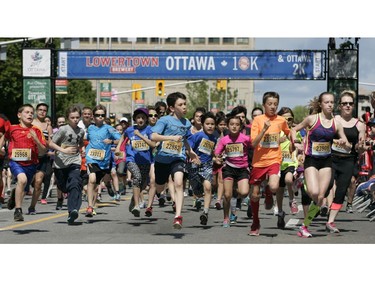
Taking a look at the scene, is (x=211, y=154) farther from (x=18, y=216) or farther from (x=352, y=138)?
(x=18, y=216)

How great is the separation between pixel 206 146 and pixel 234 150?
228cm

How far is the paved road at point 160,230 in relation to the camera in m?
10.6

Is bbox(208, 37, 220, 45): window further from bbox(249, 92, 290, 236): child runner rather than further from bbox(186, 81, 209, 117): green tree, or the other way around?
bbox(249, 92, 290, 236): child runner

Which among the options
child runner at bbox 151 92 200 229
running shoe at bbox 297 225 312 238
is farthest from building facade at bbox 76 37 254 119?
running shoe at bbox 297 225 312 238

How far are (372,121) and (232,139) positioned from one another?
→ 419 cm

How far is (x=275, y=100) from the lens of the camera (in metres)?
11.5

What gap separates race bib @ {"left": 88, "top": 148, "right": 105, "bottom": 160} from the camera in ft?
48.9

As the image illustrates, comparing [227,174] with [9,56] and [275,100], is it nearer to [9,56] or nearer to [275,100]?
[275,100]

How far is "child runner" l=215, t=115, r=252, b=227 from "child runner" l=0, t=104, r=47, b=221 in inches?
104

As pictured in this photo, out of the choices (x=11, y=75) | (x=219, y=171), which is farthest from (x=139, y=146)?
(x=11, y=75)

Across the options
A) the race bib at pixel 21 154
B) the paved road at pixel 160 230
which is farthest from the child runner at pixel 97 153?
the race bib at pixel 21 154

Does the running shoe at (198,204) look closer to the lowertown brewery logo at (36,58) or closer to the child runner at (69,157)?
the child runner at (69,157)

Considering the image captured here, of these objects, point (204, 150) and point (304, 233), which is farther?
point (204, 150)

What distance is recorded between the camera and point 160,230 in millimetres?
12227
